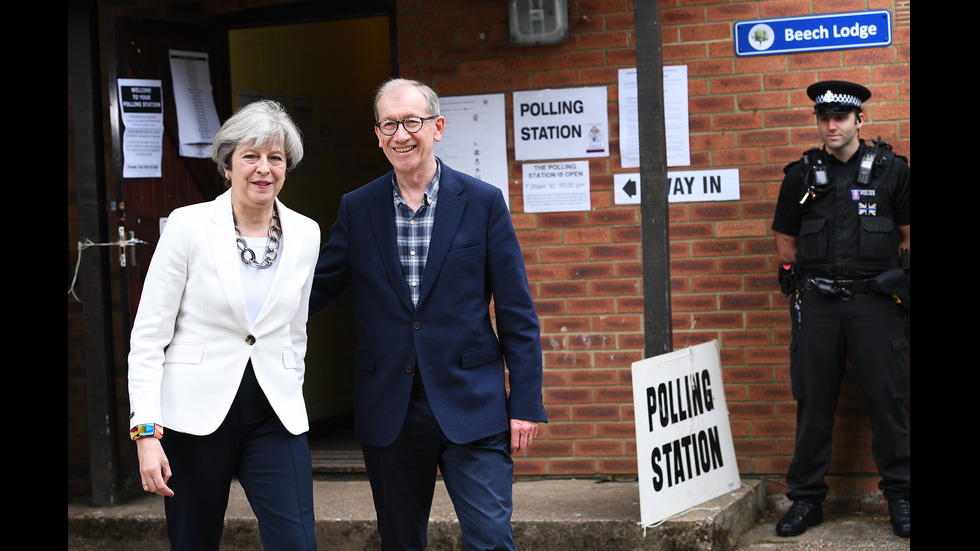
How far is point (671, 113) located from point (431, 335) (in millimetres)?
2744

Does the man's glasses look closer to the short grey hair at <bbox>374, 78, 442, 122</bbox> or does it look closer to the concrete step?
the short grey hair at <bbox>374, 78, 442, 122</bbox>

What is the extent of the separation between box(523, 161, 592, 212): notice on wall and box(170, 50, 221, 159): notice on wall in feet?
6.36

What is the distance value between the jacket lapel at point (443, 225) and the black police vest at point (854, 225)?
2401mm

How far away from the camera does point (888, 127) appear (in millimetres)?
5457

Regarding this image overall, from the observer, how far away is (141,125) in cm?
587

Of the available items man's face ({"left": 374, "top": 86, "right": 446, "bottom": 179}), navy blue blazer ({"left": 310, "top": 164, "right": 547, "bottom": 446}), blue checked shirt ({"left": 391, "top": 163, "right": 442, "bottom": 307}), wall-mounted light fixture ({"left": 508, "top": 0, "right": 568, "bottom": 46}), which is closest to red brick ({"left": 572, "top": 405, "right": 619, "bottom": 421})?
wall-mounted light fixture ({"left": 508, "top": 0, "right": 568, "bottom": 46})

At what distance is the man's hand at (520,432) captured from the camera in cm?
351

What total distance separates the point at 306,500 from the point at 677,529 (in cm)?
207

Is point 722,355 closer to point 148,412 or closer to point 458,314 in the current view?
point 458,314

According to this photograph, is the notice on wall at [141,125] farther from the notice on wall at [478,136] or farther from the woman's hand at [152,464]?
the woman's hand at [152,464]

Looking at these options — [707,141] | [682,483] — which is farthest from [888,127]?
[682,483]

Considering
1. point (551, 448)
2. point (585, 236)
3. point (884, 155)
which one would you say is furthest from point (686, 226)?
point (551, 448)

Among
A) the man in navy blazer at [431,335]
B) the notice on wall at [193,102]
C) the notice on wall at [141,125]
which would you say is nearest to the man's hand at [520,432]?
the man in navy blazer at [431,335]

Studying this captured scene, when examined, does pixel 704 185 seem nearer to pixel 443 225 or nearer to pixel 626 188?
pixel 626 188
